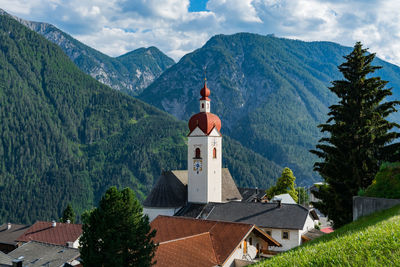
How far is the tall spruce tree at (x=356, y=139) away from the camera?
20.2 meters

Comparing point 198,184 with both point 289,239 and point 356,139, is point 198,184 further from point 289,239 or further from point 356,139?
point 356,139

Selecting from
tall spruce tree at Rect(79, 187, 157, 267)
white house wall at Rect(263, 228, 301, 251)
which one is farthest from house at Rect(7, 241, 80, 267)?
white house wall at Rect(263, 228, 301, 251)

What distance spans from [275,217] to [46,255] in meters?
26.0

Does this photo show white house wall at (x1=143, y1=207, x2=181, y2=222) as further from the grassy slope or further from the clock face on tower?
the grassy slope

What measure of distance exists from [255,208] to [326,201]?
2253cm

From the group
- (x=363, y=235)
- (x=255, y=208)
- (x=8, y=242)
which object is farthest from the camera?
(x=8, y=242)

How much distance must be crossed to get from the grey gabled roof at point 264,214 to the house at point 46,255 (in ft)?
51.6

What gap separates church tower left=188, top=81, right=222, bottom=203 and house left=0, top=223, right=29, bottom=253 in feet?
117

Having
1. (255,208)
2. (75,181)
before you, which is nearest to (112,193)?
(255,208)

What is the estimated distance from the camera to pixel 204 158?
5253 cm

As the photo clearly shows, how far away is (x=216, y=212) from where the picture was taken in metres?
46.2

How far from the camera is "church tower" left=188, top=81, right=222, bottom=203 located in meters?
52.1

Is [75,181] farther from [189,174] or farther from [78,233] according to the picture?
[189,174]

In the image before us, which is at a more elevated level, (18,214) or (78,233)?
(78,233)
